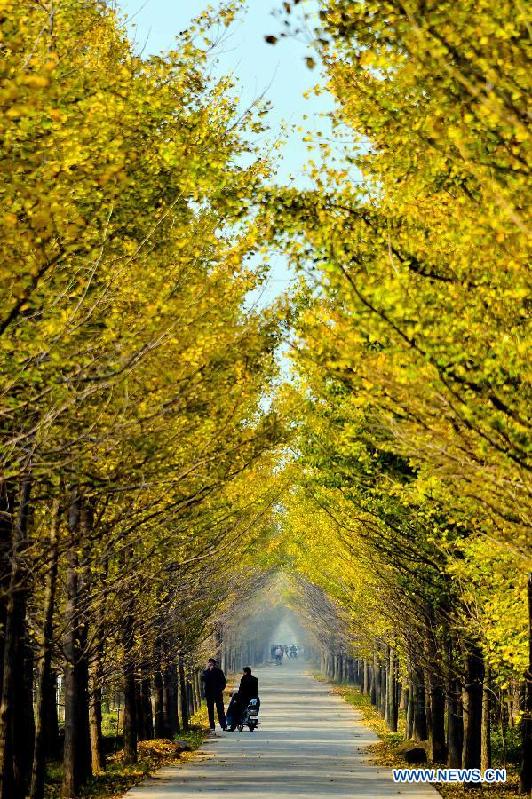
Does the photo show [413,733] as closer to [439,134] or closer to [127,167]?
[127,167]

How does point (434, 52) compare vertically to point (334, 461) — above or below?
above

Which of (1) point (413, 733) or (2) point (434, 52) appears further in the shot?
(1) point (413, 733)

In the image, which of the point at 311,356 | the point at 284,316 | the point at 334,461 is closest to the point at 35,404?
the point at 311,356

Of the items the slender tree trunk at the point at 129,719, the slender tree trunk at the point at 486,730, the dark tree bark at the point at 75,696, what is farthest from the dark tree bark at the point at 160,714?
the dark tree bark at the point at 75,696

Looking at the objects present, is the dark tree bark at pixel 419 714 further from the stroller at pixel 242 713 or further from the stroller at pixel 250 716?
the stroller at pixel 242 713

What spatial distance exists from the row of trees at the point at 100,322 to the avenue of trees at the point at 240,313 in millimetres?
53

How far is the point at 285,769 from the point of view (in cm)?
2280

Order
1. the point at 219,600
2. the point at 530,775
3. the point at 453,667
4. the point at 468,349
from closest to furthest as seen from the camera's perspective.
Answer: the point at 468,349, the point at 530,775, the point at 453,667, the point at 219,600

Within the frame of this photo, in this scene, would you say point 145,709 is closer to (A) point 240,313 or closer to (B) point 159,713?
(B) point 159,713

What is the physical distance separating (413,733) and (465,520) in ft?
54.0

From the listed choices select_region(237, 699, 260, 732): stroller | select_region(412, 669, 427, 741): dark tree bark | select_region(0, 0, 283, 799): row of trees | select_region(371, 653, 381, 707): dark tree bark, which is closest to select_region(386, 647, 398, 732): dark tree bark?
select_region(237, 699, 260, 732): stroller

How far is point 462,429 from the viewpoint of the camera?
10570 mm

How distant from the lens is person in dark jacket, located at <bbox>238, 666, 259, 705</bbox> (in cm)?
3184

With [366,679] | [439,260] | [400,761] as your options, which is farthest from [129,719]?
[366,679]
